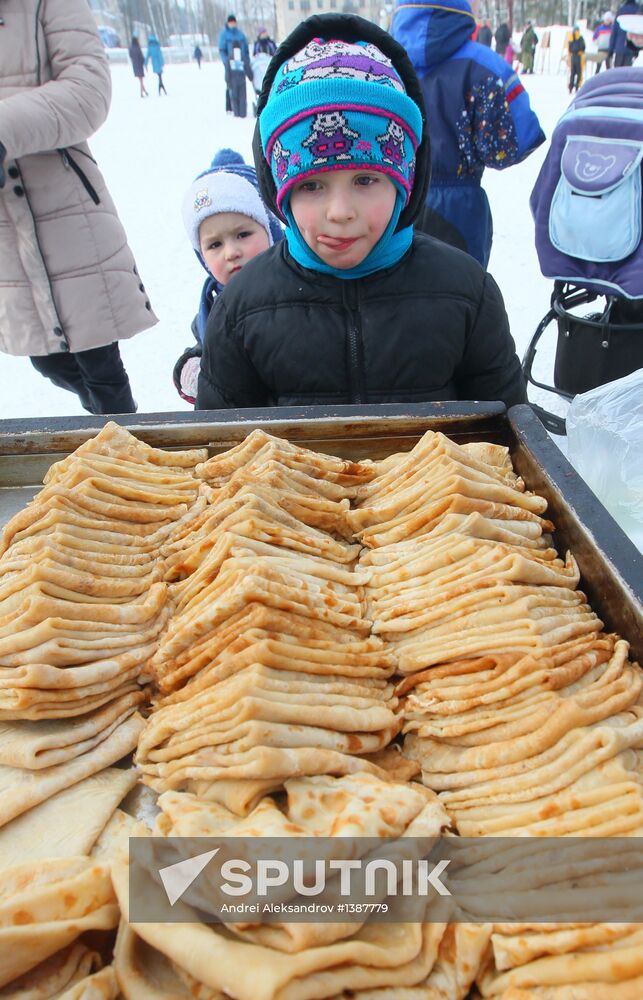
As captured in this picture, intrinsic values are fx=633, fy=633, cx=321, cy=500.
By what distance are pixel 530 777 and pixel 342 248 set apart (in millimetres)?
1964

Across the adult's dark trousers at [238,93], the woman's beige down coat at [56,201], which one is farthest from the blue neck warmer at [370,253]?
the adult's dark trousers at [238,93]

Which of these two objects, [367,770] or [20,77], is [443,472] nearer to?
[367,770]

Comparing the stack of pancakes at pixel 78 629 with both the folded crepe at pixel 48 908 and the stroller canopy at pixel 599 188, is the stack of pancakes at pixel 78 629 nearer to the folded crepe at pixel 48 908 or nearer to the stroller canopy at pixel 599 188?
the folded crepe at pixel 48 908

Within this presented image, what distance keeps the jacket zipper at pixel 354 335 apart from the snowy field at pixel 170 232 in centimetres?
367

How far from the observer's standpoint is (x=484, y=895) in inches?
47.9

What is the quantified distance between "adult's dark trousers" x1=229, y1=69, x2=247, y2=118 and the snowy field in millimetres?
502

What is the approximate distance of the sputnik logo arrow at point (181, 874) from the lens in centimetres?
118

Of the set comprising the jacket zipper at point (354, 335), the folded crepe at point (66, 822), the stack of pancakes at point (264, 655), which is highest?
the jacket zipper at point (354, 335)

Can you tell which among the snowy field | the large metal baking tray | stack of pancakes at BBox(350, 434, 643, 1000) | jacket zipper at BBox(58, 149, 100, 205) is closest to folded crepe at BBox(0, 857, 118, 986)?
stack of pancakes at BBox(350, 434, 643, 1000)

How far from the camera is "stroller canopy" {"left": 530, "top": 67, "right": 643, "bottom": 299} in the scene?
3818mm

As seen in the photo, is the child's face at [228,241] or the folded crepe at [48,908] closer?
the folded crepe at [48,908]

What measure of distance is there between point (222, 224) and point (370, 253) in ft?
4.60

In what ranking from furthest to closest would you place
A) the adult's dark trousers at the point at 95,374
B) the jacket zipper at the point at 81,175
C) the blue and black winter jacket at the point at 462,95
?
the blue and black winter jacket at the point at 462,95 → the adult's dark trousers at the point at 95,374 → the jacket zipper at the point at 81,175

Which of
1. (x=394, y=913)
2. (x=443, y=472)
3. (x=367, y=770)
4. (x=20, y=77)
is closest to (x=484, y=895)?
(x=394, y=913)
